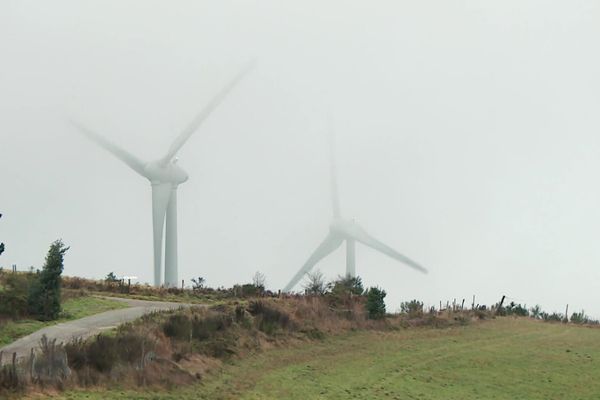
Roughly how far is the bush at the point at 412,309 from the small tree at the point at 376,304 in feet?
12.8

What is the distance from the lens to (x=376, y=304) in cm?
4203

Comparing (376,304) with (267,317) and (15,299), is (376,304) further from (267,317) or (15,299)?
(15,299)

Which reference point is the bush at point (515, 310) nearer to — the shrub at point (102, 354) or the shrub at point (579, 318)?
the shrub at point (579, 318)

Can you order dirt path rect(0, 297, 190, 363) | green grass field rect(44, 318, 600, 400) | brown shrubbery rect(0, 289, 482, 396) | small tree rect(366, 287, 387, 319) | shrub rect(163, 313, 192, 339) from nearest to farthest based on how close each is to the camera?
brown shrubbery rect(0, 289, 482, 396)
green grass field rect(44, 318, 600, 400)
dirt path rect(0, 297, 190, 363)
shrub rect(163, 313, 192, 339)
small tree rect(366, 287, 387, 319)

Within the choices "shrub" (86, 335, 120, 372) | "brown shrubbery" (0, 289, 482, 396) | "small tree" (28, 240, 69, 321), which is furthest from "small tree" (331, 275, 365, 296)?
"shrub" (86, 335, 120, 372)

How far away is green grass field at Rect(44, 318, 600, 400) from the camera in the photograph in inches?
959

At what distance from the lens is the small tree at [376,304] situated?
4175 centimetres

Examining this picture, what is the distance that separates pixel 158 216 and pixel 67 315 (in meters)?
34.4

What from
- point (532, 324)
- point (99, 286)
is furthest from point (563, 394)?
point (99, 286)

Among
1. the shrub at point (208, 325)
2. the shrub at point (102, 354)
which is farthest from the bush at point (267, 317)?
the shrub at point (102, 354)

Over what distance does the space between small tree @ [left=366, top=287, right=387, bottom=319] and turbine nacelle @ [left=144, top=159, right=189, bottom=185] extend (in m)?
32.6

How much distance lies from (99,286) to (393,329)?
21.0 metres

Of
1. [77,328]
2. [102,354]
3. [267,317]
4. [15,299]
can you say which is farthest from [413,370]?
[15,299]

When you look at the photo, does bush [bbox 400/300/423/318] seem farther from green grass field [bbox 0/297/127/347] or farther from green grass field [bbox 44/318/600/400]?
green grass field [bbox 0/297/127/347]
